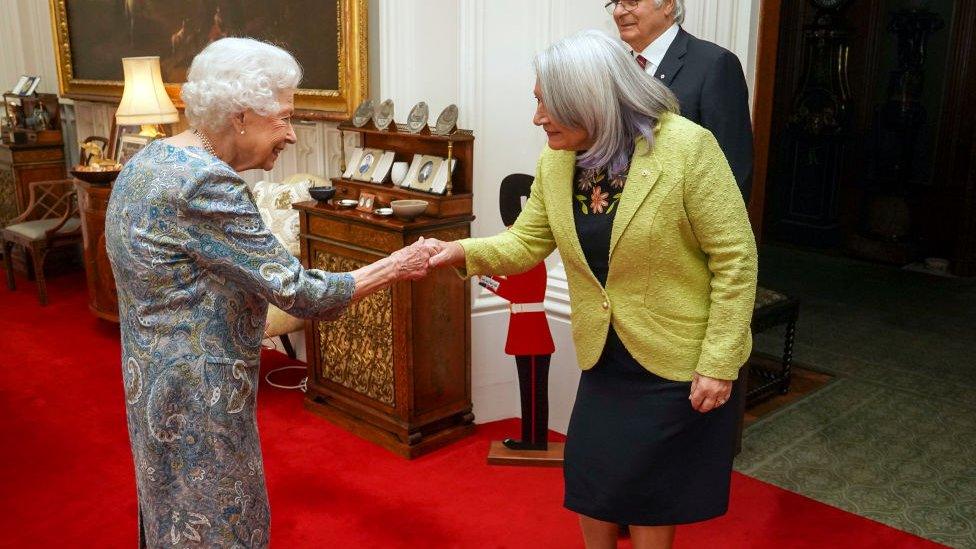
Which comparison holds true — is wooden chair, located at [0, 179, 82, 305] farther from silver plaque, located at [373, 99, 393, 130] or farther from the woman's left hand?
the woman's left hand

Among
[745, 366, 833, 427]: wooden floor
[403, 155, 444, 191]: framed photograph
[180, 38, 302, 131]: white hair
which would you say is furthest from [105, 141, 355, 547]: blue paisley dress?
[745, 366, 833, 427]: wooden floor

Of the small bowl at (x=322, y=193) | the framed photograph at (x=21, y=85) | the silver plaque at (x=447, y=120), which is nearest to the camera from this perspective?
the silver plaque at (x=447, y=120)

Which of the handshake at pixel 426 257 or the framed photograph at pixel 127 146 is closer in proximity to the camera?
the handshake at pixel 426 257

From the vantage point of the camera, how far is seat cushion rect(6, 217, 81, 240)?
6621 millimetres

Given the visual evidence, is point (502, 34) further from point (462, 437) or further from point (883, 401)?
point (883, 401)

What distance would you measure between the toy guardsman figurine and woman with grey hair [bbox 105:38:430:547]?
1.64 m

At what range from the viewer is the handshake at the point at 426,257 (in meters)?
2.48

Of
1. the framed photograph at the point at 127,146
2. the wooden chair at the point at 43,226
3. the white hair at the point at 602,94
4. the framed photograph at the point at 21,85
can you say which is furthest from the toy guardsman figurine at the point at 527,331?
the framed photograph at the point at 21,85

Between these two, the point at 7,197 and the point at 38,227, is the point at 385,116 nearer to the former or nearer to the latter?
the point at 38,227

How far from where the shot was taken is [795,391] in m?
4.93

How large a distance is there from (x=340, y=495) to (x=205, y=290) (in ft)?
6.29

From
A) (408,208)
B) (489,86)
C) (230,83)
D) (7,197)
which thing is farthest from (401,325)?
(7,197)

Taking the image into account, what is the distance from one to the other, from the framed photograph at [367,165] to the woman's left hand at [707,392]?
2538 millimetres

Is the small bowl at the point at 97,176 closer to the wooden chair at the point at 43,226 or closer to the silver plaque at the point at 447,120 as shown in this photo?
the wooden chair at the point at 43,226
